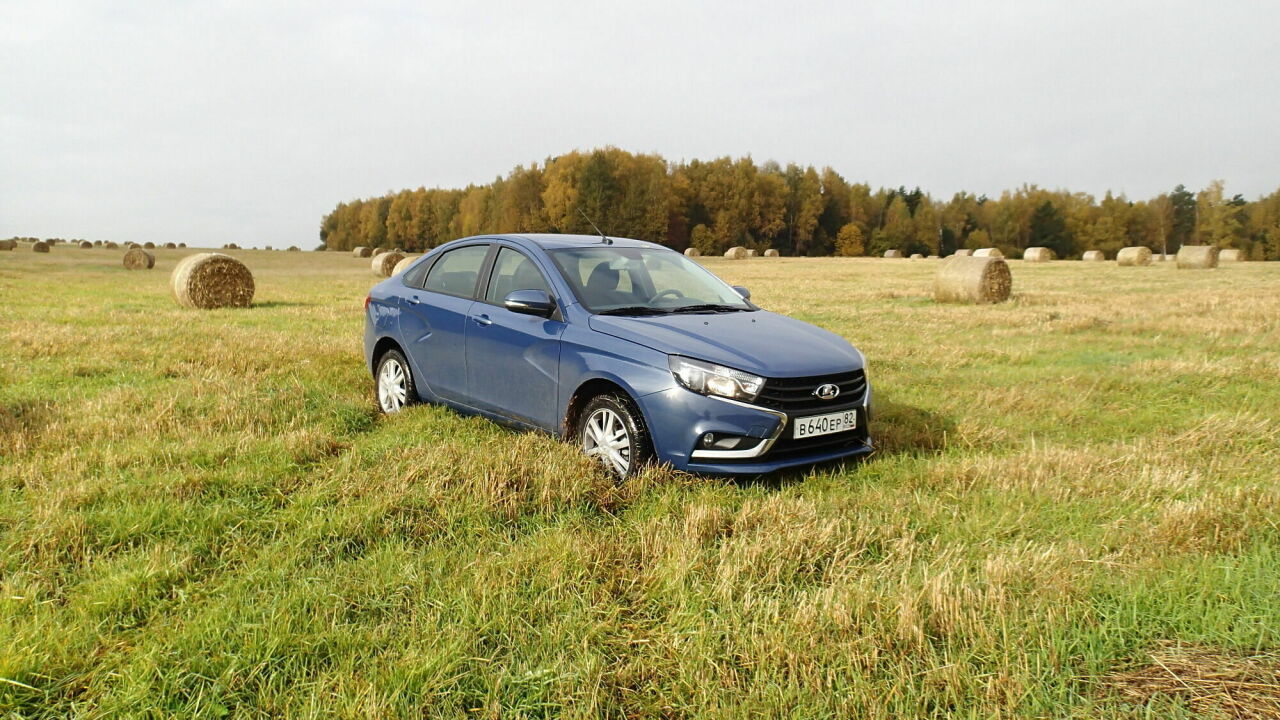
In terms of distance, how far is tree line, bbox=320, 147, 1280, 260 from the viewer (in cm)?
8419

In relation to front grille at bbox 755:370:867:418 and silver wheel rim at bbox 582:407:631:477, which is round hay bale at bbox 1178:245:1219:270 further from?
silver wheel rim at bbox 582:407:631:477

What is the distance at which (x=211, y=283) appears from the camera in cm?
1700

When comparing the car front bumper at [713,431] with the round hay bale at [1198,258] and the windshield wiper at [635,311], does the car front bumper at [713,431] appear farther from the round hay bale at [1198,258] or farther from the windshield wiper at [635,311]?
the round hay bale at [1198,258]

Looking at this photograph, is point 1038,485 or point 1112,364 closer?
point 1038,485

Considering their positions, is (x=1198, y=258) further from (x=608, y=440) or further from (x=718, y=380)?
(x=608, y=440)

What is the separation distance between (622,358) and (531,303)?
32.3 inches

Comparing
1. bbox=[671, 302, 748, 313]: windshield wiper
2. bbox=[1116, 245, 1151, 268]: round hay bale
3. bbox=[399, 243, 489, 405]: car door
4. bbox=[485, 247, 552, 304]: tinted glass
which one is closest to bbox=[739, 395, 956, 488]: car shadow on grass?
bbox=[671, 302, 748, 313]: windshield wiper

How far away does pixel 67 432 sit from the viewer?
552 cm

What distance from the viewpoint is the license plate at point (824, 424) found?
478 cm

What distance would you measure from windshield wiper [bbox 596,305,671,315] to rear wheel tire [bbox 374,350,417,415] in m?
2.18

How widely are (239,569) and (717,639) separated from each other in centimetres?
208

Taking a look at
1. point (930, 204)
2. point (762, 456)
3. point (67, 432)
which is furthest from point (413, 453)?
point (930, 204)

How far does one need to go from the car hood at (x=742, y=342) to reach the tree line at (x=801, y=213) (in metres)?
72.4

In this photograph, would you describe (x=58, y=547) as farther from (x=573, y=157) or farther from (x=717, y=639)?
(x=573, y=157)
